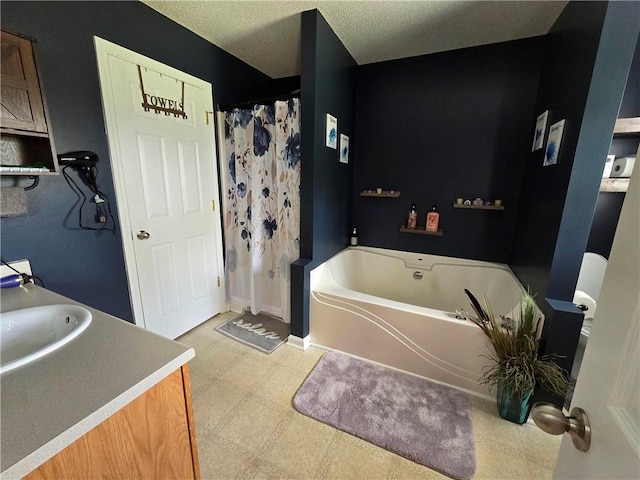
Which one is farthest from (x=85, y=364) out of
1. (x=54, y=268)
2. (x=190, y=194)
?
(x=190, y=194)

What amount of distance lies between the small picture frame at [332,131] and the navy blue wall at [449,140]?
59 centimetres

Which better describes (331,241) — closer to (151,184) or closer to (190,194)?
(190,194)

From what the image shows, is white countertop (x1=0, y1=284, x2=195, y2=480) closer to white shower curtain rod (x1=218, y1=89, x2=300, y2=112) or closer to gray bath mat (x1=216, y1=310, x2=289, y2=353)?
gray bath mat (x1=216, y1=310, x2=289, y2=353)

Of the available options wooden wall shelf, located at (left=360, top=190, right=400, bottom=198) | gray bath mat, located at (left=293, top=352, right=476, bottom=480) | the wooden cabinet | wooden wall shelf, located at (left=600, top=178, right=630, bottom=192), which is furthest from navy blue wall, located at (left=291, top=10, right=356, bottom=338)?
wooden wall shelf, located at (left=600, top=178, right=630, bottom=192)

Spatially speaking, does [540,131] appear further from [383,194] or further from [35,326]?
[35,326]

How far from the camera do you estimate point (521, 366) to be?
147 cm

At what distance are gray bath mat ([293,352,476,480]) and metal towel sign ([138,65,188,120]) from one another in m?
2.14

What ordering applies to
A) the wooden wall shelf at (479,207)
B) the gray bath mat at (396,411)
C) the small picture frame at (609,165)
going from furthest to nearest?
the wooden wall shelf at (479,207), the small picture frame at (609,165), the gray bath mat at (396,411)

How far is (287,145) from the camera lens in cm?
219

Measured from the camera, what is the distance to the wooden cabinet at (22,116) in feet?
3.75

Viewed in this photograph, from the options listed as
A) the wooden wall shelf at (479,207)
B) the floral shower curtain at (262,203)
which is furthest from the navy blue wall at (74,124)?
the wooden wall shelf at (479,207)

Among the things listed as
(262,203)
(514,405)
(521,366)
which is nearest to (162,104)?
(262,203)

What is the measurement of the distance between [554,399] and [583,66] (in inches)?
70.8

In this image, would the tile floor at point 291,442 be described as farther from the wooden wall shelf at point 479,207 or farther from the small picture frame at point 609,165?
the small picture frame at point 609,165
